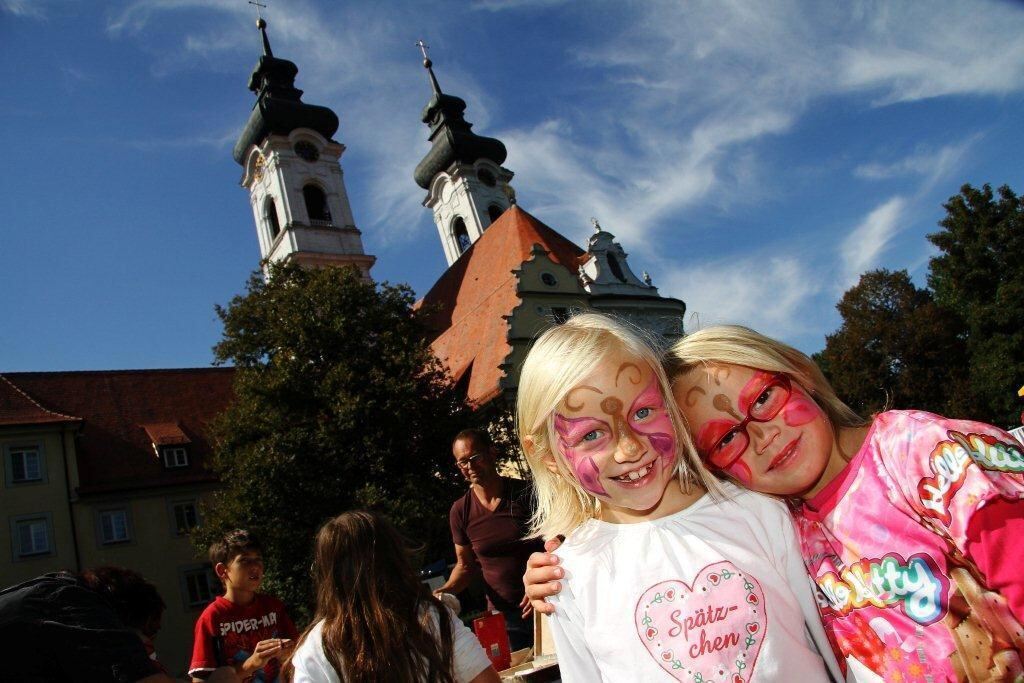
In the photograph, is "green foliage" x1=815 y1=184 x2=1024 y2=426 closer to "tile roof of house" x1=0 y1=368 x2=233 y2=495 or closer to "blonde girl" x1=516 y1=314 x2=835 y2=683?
"tile roof of house" x1=0 y1=368 x2=233 y2=495

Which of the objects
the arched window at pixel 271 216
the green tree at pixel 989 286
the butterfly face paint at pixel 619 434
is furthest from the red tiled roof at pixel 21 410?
the green tree at pixel 989 286

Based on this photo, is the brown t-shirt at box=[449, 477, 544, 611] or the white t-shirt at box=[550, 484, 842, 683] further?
the brown t-shirt at box=[449, 477, 544, 611]

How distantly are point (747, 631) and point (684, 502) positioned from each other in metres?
0.38

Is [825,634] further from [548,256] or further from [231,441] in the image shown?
[548,256]

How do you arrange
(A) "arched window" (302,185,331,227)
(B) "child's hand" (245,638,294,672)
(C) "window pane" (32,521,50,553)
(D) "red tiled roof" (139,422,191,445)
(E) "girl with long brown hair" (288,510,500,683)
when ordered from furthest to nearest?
(A) "arched window" (302,185,331,227)
(D) "red tiled roof" (139,422,191,445)
(C) "window pane" (32,521,50,553)
(B) "child's hand" (245,638,294,672)
(E) "girl with long brown hair" (288,510,500,683)

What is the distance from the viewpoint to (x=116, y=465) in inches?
976

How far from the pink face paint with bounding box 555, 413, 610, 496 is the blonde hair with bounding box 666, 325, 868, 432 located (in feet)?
1.00

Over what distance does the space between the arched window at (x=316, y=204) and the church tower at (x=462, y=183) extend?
6.51 meters

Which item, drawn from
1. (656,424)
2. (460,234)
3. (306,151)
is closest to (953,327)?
(460,234)

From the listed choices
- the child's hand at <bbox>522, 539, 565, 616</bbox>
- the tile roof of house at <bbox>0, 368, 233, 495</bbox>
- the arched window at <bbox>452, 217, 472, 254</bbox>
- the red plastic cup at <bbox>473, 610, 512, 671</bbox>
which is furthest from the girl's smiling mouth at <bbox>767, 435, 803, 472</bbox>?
the arched window at <bbox>452, 217, 472, 254</bbox>

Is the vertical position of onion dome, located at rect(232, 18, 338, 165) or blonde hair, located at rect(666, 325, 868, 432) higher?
onion dome, located at rect(232, 18, 338, 165)

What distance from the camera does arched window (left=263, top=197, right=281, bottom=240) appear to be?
111ft

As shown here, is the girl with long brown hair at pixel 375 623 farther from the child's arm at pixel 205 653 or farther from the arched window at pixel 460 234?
the arched window at pixel 460 234

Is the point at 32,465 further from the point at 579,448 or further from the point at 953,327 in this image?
the point at 953,327
